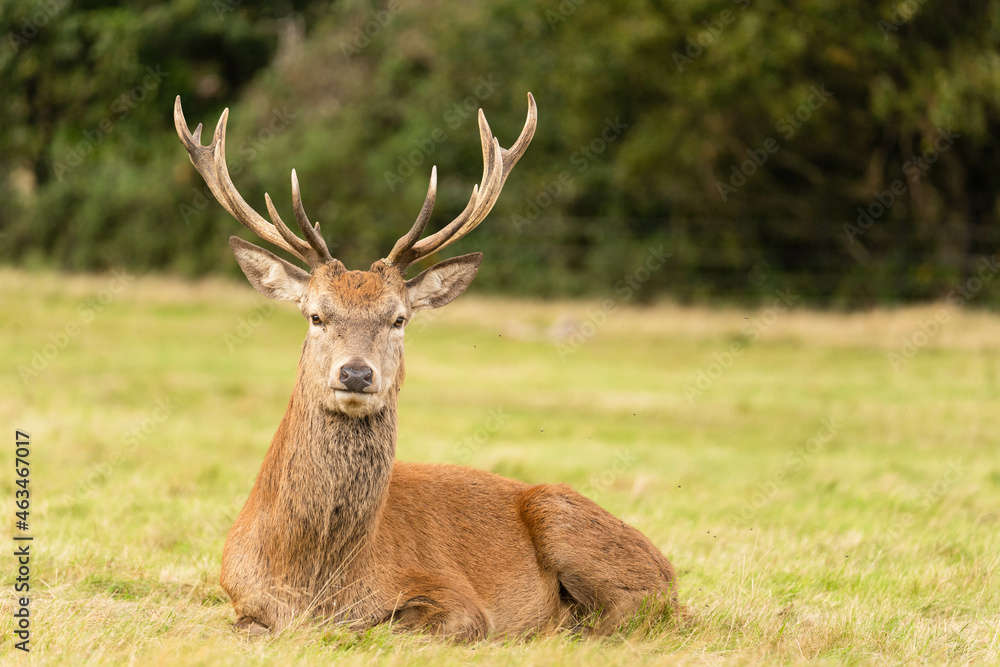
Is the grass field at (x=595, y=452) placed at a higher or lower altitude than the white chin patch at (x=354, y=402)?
lower

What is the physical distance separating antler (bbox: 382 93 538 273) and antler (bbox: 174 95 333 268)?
34 centimetres

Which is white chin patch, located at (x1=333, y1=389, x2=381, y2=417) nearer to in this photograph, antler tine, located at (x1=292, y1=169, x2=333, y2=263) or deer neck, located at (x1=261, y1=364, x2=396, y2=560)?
deer neck, located at (x1=261, y1=364, x2=396, y2=560)

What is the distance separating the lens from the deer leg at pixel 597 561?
5395mm

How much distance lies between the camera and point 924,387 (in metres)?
15.1

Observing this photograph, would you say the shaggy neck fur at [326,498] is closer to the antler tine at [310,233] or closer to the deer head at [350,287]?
the deer head at [350,287]

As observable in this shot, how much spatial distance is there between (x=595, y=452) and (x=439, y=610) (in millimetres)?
6465

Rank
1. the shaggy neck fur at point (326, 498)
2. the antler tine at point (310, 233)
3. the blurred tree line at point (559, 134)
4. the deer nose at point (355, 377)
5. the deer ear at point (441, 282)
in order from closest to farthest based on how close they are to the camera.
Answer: the deer nose at point (355, 377) → the shaggy neck fur at point (326, 498) → the antler tine at point (310, 233) → the deer ear at point (441, 282) → the blurred tree line at point (559, 134)

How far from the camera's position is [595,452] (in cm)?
1127

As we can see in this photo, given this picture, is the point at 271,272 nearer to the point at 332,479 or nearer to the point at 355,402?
the point at 355,402

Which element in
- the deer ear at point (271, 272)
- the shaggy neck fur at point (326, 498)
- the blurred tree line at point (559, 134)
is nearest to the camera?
the shaggy neck fur at point (326, 498)

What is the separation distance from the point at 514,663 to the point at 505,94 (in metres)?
24.7

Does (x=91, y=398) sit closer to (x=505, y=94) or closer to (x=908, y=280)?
(x=908, y=280)

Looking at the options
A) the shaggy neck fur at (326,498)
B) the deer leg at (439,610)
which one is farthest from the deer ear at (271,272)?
the deer leg at (439,610)

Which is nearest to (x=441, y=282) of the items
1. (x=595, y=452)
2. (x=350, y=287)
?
(x=350, y=287)
